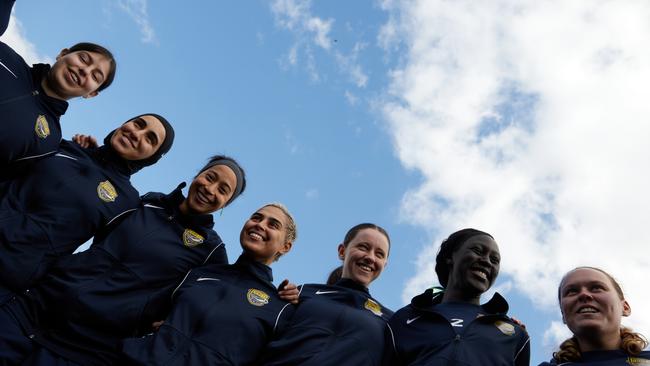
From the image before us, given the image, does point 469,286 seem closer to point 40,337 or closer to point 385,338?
point 385,338

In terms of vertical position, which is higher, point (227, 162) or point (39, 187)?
point (227, 162)

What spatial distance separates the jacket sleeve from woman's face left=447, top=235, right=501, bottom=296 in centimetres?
527

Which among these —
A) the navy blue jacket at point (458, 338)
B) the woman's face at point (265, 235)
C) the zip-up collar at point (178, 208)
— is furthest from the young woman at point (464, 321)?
the zip-up collar at point (178, 208)

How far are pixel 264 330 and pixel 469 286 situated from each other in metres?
2.12

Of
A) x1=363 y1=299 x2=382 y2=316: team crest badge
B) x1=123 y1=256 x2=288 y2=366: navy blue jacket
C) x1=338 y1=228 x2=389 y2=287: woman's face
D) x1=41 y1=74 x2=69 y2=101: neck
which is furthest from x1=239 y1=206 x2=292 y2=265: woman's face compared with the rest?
x1=41 y1=74 x2=69 y2=101: neck

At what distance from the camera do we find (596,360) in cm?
450

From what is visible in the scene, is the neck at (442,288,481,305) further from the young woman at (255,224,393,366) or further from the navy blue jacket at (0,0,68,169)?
the navy blue jacket at (0,0,68,169)

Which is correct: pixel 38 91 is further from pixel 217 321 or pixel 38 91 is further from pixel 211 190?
pixel 217 321

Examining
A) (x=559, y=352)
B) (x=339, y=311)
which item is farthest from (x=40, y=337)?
(x=559, y=352)

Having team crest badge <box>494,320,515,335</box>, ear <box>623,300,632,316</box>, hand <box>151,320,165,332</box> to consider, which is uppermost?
ear <box>623,300,632,316</box>

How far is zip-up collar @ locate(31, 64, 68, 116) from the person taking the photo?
18.1 feet

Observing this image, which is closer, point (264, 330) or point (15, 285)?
point (15, 285)

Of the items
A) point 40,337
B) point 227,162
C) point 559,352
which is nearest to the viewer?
point 40,337

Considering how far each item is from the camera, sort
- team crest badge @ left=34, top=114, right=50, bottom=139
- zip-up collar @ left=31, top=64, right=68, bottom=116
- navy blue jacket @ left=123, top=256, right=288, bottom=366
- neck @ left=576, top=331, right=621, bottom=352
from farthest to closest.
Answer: zip-up collar @ left=31, top=64, right=68, bottom=116
team crest badge @ left=34, top=114, right=50, bottom=139
neck @ left=576, top=331, right=621, bottom=352
navy blue jacket @ left=123, top=256, right=288, bottom=366
